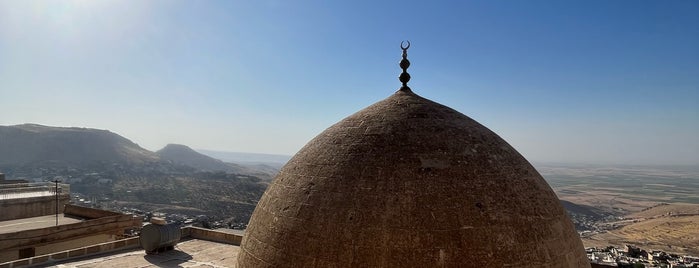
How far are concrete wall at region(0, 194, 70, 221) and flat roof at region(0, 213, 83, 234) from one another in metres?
0.33

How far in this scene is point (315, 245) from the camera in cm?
491

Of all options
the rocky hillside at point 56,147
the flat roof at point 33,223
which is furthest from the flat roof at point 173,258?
the rocky hillside at point 56,147

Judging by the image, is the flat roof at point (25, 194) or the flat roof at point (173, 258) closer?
Answer: the flat roof at point (173, 258)

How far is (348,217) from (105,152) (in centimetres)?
13874

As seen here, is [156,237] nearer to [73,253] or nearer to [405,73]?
[73,253]

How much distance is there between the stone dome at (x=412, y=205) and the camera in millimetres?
4656

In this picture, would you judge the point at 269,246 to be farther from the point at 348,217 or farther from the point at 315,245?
the point at 348,217

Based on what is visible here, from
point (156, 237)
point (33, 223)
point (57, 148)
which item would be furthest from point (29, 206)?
point (57, 148)

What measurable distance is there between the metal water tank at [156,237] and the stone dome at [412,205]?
28.7 feet

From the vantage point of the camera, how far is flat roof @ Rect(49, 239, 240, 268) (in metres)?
12.2

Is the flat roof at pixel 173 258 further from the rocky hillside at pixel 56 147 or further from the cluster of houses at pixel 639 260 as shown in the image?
Result: the rocky hillside at pixel 56 147

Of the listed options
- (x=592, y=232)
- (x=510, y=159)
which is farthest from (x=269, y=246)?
(x=592, y=232)

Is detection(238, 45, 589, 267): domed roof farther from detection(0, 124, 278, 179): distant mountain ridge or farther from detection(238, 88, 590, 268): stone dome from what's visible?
detection(0, 124, 278, 179): distant mountain ridge

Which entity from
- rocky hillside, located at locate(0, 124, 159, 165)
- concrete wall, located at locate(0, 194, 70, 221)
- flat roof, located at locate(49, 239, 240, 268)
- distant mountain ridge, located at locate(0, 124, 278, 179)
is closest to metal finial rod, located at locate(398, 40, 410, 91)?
flat roof, located at locate(49, 239, 240, 268)
